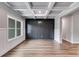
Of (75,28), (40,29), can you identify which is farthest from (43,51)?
(40,29)

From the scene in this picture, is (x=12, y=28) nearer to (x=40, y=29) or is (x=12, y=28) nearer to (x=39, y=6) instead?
(x=39, y=6)

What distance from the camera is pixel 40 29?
13289 mm

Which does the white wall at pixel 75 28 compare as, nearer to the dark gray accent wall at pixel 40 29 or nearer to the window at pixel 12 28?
the dark gray accent wall at pixel 40 29

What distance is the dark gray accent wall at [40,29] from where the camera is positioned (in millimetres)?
13180

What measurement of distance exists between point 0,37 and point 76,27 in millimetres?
6352

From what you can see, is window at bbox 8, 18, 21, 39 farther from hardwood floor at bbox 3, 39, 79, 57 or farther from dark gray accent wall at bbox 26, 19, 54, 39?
dark gray accent wall at bbox 26, 19, 54, 39

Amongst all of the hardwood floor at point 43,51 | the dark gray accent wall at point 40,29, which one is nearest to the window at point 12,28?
the hardwood floor at point 43,51

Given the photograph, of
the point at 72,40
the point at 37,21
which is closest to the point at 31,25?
the point at 37,21

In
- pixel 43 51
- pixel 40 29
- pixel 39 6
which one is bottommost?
pixel 43 51

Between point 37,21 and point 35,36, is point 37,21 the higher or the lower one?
the higher one

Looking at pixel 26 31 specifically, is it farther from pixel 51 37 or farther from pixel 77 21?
pixel 77 21

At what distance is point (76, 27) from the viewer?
9.11 meters

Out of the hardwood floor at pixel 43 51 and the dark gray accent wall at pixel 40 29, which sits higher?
the dark gray accent wall at pixel 40 29

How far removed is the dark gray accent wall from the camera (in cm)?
1318
